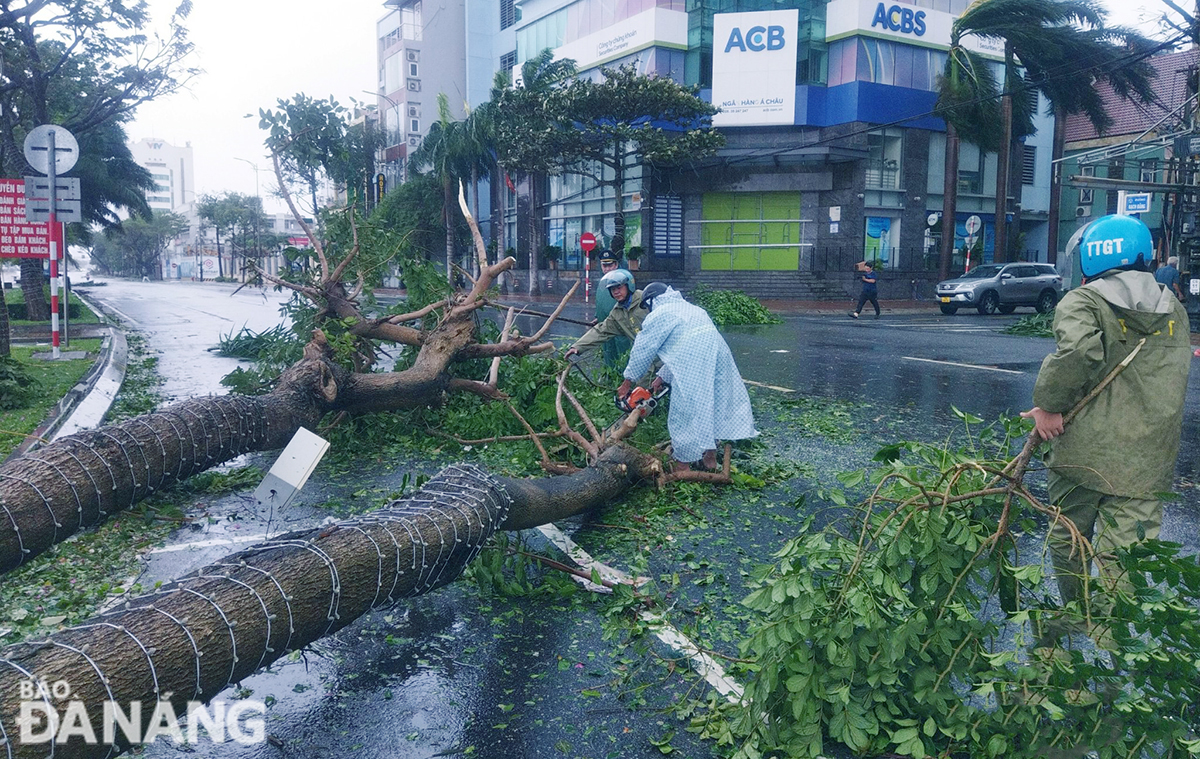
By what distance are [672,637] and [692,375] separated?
8.40 feet

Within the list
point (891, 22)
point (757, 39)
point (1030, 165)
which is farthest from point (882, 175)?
point (1030, 165)

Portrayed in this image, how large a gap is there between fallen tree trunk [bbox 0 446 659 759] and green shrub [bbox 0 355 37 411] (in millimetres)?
7015

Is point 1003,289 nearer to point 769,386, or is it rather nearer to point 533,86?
point 533,86

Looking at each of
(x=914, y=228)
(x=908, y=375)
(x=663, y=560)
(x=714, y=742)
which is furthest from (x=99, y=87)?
(x=914, y=228)

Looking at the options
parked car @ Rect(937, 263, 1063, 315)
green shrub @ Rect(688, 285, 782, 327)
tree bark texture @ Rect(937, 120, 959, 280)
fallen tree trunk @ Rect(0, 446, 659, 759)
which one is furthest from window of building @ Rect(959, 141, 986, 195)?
fallen tree trunk @ Rect(0, 446, 659, 759)

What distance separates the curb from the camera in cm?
780

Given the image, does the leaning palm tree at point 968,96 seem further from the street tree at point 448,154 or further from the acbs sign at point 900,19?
the street tree at point 448,154

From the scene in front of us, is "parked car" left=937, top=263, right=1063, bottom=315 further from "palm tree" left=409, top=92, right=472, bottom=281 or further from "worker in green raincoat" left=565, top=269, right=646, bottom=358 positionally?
"worker in green raincoat" left=565, top=269, right=646, bottom=358

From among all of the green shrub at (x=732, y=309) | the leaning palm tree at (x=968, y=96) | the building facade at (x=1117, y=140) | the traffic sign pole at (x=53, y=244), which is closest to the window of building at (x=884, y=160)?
the leaning palm tree at (x=968, y=96)

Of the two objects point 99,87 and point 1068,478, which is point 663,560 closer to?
point 1068,478

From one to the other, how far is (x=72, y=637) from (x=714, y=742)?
6.55 ft

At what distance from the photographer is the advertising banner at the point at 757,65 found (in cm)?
3644

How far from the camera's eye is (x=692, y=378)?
613 cm

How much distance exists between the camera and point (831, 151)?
3594cm
